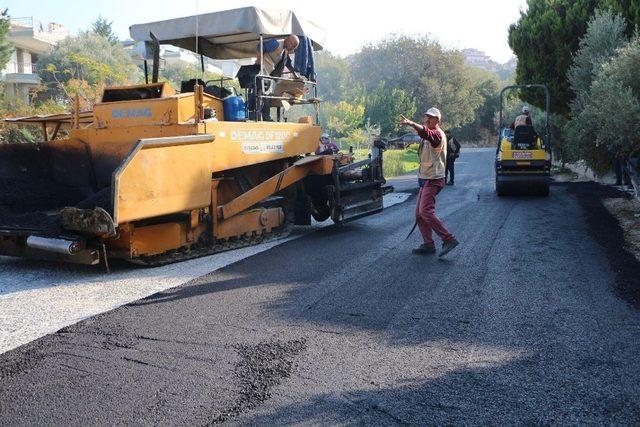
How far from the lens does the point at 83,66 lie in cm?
3312

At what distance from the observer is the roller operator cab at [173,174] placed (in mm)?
6269

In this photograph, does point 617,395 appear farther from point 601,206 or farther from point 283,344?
point 601,206

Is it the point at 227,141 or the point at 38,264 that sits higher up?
the point at 227,141

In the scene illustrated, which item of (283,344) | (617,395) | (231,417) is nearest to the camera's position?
(231,417)

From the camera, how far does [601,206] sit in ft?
40.1

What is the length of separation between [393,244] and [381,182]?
237 centimetres

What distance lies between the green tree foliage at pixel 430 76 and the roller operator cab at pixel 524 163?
152 ft

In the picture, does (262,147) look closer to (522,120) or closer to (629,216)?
(629,216)

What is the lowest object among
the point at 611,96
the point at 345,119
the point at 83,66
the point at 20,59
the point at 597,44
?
the point at 611,96

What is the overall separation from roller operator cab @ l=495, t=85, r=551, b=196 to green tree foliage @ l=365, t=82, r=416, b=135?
37253 mm

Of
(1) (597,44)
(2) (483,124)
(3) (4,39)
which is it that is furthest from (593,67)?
(2) (483,124)

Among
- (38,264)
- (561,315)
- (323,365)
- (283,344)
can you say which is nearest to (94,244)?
(38,264)

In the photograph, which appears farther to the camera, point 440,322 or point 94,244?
point 94,244

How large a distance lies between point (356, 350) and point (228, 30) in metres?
5.59
